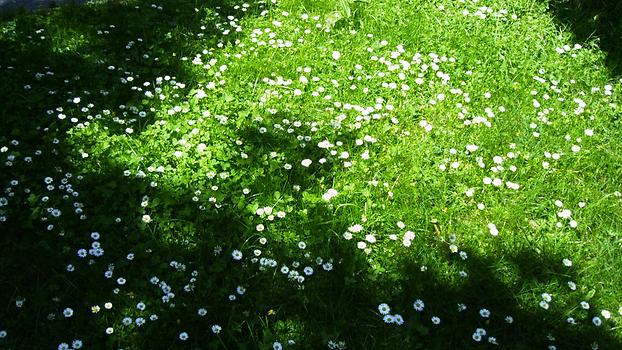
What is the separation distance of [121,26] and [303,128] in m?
2.12

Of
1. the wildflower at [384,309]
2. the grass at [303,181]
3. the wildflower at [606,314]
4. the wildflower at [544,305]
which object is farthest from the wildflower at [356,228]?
the wildflower at [606,314]

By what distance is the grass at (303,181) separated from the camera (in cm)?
275

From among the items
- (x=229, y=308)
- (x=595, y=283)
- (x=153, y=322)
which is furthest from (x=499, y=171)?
(x=153, y=322)

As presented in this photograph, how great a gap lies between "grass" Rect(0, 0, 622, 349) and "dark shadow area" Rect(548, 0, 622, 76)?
0.12m

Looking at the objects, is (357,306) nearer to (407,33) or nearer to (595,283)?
(595,283)

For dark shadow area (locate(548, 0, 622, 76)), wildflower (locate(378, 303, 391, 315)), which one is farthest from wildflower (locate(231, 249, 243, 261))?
dark shadow area (locate(548, 0, 622, 76))

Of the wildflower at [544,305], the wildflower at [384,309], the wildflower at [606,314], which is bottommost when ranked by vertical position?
the wildflower at [384,309]

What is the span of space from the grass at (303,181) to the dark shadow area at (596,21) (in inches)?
4.6

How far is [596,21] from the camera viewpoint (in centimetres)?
521

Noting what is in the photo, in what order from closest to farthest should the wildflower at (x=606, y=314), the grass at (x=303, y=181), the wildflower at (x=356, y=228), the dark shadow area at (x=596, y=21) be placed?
the grass at (x=303, y=181), the wildflower at (x=606, y=314), the wildflower at (x=356, y=228), the dark shadow area at (x=596, y=21)

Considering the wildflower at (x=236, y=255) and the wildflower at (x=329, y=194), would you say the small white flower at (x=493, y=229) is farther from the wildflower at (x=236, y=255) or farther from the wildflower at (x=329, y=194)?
the wildflower at (x=236, y=255)

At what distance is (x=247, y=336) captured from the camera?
2.64m

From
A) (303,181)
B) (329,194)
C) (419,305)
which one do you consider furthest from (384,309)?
(303,181)

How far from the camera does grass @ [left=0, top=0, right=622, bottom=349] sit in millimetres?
2752
